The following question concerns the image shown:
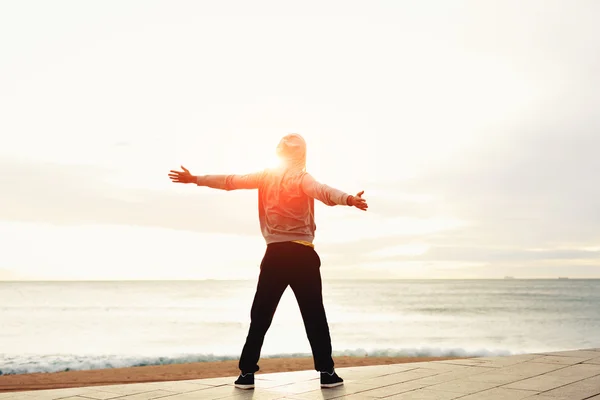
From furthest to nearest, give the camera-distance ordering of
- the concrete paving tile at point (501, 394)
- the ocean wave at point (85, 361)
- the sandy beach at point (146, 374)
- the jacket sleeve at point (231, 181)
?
the ocean wave at point (85, 361)
the sandy beach at point (146, 374)
the jacket sleeve at point (231, 181)
the concrete paving tile at point (501, 394)

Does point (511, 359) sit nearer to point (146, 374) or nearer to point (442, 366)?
point (442, 366)

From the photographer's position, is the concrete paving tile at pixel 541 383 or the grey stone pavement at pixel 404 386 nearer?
the grey stone pavement at pixel 404 386

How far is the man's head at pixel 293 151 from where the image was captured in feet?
20.9

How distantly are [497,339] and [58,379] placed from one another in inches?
1110

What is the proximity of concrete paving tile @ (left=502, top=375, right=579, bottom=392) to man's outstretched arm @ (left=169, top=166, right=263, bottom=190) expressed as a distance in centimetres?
329

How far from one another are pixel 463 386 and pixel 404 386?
595mm

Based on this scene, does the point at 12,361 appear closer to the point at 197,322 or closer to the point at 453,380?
the point at 453,380

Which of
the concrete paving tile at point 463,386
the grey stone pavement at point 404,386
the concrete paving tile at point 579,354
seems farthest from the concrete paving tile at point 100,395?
the concrete paving tile at point 579,354

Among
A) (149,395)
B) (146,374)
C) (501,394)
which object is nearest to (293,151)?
(149,395)

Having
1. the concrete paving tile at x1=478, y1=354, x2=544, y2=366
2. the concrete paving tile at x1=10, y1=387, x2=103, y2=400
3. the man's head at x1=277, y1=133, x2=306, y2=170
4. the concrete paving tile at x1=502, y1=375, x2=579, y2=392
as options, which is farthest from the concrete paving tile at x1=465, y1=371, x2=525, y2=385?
the concrete paving tile at x1=10, y1=387, x2=103, y2=400

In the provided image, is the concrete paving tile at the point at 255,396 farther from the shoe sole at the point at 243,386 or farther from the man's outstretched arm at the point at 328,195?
the man's outstretched arm at the point at 328,195

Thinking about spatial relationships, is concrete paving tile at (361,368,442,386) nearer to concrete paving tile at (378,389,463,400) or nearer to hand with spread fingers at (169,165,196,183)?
concrete paving tile at (378,389,463,400)

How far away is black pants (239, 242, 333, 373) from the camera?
6.21 m

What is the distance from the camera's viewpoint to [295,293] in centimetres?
621
